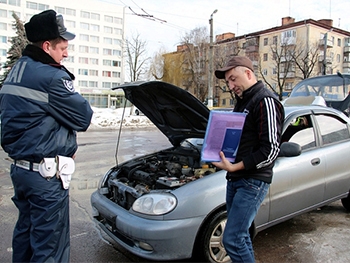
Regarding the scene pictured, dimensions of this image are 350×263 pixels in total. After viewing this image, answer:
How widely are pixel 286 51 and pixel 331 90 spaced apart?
3944cm

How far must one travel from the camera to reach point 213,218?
9.57 feet

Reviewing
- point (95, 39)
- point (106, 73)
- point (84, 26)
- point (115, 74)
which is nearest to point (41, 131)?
point (106, 73)

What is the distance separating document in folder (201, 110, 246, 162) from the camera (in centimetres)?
224

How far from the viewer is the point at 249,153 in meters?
2.31

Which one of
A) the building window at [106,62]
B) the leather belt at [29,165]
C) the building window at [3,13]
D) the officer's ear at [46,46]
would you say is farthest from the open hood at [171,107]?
the building window at [106,62]

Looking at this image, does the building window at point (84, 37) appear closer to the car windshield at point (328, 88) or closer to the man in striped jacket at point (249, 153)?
the car windshield at point (328, 88)

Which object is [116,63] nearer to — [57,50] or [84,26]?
[84,26]

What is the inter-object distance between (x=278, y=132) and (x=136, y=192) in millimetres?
1585

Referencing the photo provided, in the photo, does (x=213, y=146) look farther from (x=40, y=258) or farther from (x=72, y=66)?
(x=72, y=66)

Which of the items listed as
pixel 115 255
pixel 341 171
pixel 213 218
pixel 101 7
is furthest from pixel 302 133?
pixel 101 7

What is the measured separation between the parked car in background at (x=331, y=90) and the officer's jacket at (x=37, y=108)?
7279mm

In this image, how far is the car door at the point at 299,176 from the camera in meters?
3.30

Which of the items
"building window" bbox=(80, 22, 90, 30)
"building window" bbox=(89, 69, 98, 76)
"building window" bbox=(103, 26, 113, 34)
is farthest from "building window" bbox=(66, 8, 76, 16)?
"building window" bbox=(89, 69, 98, 76)

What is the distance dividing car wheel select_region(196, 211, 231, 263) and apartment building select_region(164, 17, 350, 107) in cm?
4136
